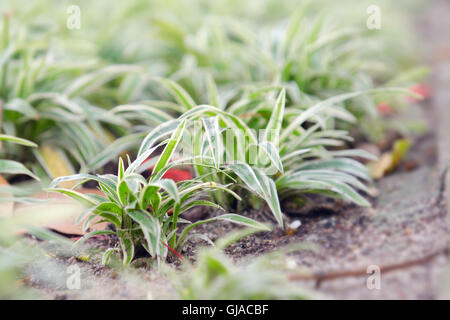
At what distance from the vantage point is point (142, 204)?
4.79ft

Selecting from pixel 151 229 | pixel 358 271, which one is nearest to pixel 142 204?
pixel 151 229

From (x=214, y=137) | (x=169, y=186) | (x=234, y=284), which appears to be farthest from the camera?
(x=214, y=137)

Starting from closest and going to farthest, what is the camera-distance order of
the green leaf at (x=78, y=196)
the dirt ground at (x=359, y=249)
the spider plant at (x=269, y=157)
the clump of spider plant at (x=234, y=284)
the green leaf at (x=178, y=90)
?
the clump of spider plant at (x=234, y=284)
the dirt ground at (x=359, y=249)
the green leaf at (x=78, y=196)
the spider plant at (x=269, y=157)
the green leaf at (x=178, y=90)

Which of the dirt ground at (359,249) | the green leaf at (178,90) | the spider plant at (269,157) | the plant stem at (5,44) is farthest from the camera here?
the plant stem at (5,44)

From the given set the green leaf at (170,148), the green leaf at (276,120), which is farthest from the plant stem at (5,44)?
the green leaf at (276,120)

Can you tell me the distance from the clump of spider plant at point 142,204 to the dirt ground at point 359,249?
107 mm

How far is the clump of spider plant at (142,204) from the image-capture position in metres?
1.42

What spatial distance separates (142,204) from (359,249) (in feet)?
2.65

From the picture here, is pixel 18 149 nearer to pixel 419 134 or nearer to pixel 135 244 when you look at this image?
pixel 135 244

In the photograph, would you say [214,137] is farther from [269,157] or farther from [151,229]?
[151,229]

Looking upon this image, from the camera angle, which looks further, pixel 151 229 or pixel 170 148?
pixel 170 148

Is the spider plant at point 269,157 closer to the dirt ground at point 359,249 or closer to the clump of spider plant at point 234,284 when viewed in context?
the dirt ground at point 359,249

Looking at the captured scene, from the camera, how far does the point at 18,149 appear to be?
2.17 m
